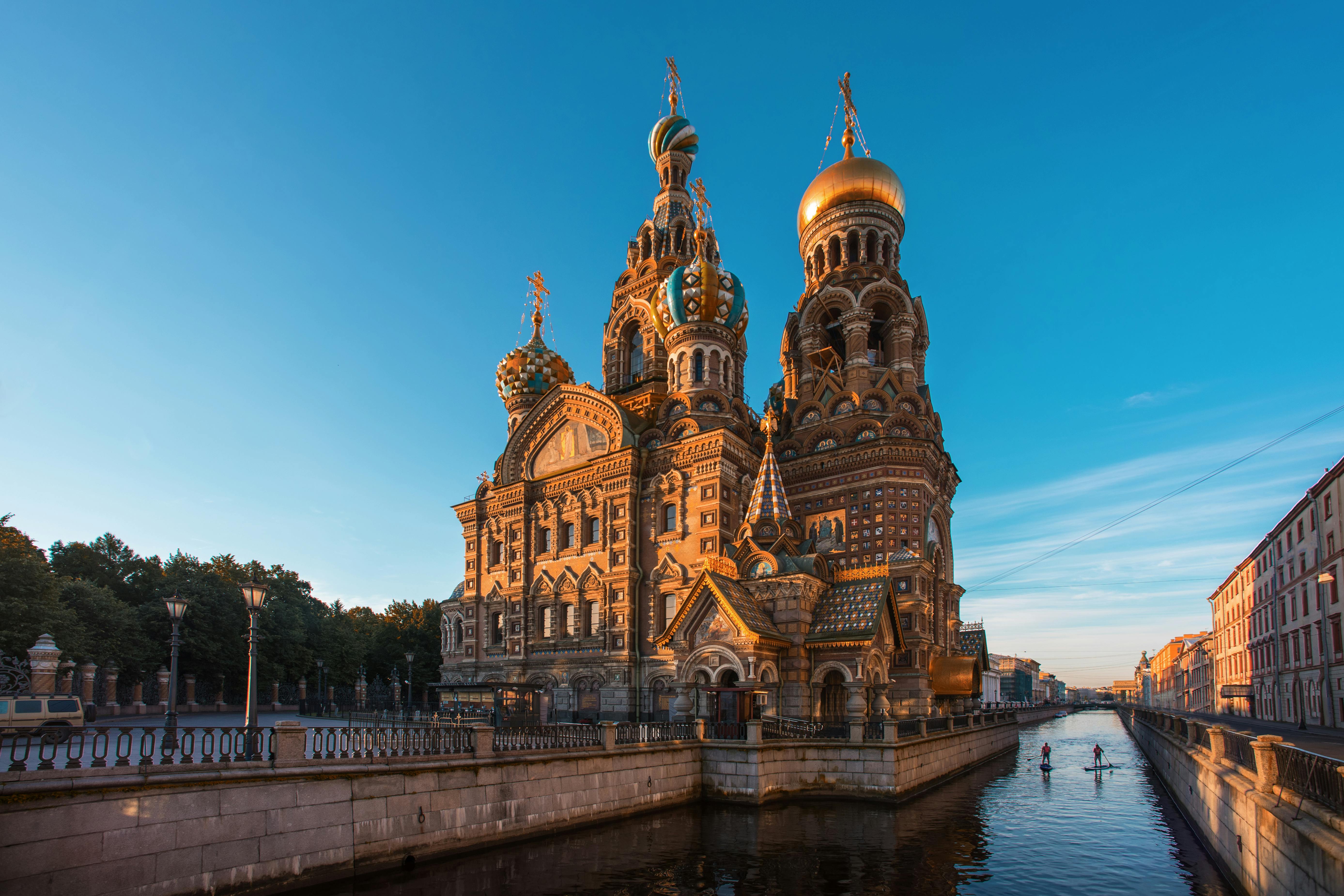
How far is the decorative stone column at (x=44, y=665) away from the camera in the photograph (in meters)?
22.1

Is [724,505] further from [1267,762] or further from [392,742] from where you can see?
[1267,762]

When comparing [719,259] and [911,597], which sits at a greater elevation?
[719,259]

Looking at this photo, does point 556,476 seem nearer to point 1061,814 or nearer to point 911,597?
point 911,597

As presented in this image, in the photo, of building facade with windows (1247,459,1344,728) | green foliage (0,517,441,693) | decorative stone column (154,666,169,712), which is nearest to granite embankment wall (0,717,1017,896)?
green foliage (0,517,441,693)

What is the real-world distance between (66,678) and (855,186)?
38.9 meters

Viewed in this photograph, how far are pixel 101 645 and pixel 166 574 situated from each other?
7962mm

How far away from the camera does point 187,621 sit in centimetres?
3909

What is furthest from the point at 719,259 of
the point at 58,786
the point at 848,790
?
the point at 58,786

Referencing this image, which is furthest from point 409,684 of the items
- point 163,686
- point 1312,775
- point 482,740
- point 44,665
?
point 1312,775

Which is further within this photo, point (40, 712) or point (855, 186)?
point (855, 186)

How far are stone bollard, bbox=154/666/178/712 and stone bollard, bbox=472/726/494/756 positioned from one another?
27078mm

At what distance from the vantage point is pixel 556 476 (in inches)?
1398

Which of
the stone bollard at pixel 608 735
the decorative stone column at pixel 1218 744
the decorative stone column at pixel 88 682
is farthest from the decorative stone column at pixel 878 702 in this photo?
the decorative stone column at pixel 88 682

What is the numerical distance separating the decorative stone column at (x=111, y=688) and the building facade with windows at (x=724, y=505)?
1363 centimetres
